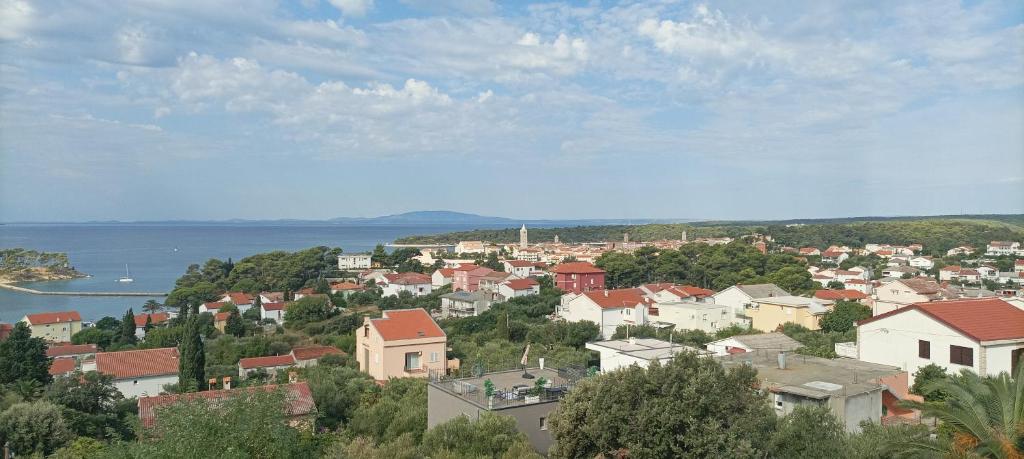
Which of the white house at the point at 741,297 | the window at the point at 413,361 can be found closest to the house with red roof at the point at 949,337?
the window at the point at 413,361

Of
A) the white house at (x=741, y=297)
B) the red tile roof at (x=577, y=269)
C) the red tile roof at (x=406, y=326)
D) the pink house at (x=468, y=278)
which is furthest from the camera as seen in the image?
the pink house at (x=468, y=278)

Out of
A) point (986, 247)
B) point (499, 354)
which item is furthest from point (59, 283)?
point (986, 247)

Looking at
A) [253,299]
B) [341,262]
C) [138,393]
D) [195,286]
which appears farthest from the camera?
[341,262]

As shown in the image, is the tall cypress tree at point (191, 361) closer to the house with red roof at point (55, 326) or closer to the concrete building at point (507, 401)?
the concrete building at point (507, 401)

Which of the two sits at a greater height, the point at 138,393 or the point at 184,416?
the point at 184,416

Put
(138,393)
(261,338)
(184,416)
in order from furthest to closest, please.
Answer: (261,338) < (138,393) < (184,416)

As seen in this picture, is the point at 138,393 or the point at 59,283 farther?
the point at 59,283

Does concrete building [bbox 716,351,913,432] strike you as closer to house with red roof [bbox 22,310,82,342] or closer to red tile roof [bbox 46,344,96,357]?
red tile roof [bbox 46,344,96,357]

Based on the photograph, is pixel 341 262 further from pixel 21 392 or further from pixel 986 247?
pixel 986 247
